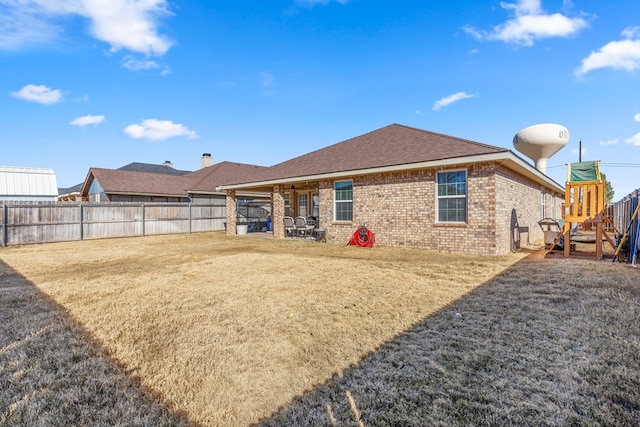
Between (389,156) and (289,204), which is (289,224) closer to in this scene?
(289,204)

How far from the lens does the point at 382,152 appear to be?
12250 mm

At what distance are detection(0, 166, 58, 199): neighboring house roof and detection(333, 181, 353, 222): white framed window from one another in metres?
24.8

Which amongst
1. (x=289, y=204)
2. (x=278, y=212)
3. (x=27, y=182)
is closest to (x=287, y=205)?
(x=289, y=204)

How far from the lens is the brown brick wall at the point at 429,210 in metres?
8.97

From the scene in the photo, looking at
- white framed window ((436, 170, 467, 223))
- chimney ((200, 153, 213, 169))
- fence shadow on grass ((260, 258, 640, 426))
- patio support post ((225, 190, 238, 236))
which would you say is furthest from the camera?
chimney ((200, 153, 213, 169))

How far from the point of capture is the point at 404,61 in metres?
12.8

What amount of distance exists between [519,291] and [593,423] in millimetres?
3552

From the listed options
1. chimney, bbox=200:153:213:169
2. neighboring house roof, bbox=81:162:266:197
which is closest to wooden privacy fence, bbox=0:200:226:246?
neighboring house roof, bbox=81:162:266:197

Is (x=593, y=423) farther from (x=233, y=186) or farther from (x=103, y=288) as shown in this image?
(x=233, y=186)

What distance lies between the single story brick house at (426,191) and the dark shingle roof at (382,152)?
40mm

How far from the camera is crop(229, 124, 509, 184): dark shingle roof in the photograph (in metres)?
9.77

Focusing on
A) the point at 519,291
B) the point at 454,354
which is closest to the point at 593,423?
the point at 454,354

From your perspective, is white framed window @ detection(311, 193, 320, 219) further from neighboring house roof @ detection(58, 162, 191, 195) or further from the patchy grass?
neighboring house roof @ detection(58, 162, 191, 195)

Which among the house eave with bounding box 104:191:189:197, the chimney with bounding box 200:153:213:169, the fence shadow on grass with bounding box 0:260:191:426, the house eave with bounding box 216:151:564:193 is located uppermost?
the chimney with bounding box 200:153:213:169
